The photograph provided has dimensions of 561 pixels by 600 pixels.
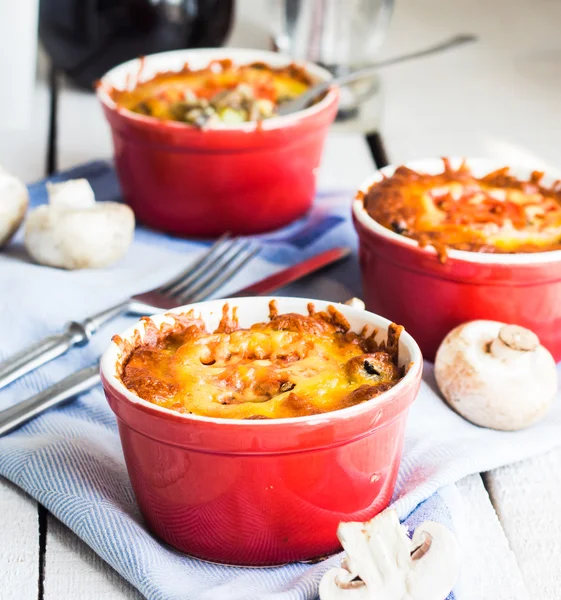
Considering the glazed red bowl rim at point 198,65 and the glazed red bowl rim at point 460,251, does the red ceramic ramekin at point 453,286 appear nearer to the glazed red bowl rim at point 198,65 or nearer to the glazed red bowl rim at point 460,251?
the glazed red bowl rim at point 460,251

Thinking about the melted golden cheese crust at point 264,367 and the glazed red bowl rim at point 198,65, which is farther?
the glazed red bowl rim at point 198,65

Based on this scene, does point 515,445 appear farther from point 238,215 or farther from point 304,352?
point 238,215

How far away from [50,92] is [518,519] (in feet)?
5.62

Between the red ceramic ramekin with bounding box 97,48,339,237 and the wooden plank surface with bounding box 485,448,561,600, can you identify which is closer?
the wooden plank surface with bounding box 485,448,561,600

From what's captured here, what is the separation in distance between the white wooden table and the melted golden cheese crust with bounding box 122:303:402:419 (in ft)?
0.62

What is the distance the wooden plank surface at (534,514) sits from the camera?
3.37ft

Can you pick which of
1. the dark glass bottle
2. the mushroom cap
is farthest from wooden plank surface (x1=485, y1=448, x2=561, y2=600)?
the dark glass bottle

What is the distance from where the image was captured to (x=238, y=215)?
1746mm

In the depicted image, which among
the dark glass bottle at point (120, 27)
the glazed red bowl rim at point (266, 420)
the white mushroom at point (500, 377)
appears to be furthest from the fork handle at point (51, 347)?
the dark glass bottle at point (120, 27)

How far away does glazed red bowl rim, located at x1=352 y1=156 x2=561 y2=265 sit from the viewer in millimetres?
1312

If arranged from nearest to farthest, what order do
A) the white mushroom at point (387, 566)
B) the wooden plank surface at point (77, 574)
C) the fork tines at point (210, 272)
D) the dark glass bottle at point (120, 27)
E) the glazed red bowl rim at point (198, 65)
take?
the white mushroom at point (387, 566), the wooden plank surface at point (77, 574), the fork tines at point (210, 272), the glazed red bowl rim at point (198, 65), the dark glass bottle at point (120, 27)

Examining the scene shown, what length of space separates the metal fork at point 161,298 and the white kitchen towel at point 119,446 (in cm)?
2

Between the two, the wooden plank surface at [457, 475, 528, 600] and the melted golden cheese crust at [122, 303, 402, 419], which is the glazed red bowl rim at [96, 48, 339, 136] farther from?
the wooden plank surface at [457, 475, 528, 600]

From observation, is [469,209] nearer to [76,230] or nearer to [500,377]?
[500,377]
